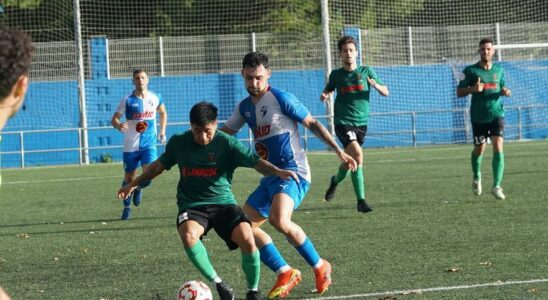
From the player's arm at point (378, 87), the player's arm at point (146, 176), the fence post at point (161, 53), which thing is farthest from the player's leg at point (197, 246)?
the fence post at point (161, 53)

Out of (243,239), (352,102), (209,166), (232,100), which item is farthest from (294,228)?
(232,100)

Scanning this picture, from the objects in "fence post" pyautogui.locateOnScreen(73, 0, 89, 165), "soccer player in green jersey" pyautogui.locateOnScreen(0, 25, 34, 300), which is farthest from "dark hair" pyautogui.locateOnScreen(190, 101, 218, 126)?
"fence post" pyautogui.locateOnScreen(73, 0, 89, 165)

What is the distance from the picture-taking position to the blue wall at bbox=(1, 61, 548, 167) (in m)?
30.2

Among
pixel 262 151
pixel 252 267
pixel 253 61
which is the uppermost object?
pixel 253 61

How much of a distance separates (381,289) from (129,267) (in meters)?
2.55

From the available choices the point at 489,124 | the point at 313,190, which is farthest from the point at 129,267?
the point at 313,190

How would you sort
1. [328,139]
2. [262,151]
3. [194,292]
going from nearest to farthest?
[194,292]
[328,139]
[262,151]

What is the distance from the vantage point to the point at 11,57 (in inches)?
141

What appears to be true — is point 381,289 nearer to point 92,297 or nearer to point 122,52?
point 92,297

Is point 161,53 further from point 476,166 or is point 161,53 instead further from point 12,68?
point 12,68

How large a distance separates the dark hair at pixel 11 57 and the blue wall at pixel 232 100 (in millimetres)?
26193

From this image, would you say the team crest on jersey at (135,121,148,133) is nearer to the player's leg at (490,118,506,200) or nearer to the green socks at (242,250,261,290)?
the player's leg at (490,118,506,200)

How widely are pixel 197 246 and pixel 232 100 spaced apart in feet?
82.0

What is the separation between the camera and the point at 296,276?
24.7ft
